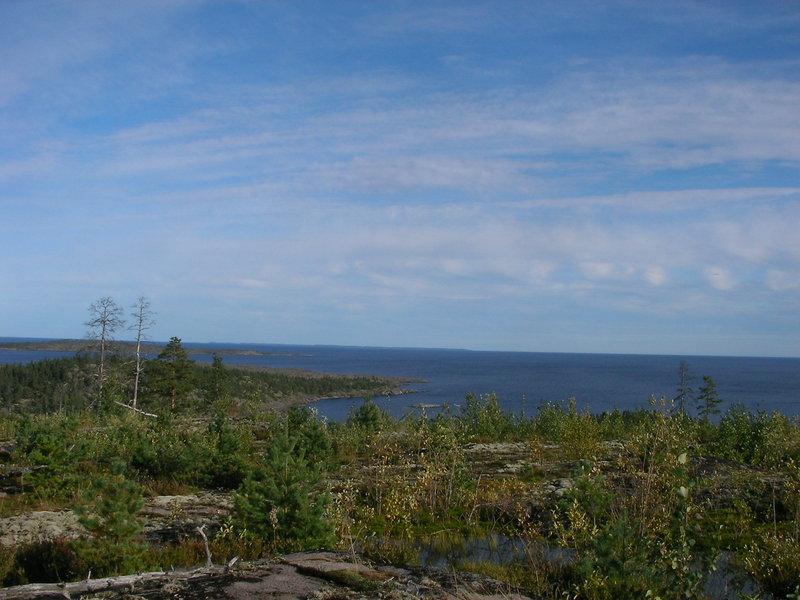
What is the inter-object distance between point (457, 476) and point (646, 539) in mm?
5003

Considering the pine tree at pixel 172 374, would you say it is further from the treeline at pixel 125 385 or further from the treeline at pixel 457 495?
the treeline at pixel 457 495

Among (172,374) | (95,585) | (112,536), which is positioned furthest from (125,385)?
(95,585)

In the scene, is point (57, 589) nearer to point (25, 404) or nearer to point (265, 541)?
point (265, 541)

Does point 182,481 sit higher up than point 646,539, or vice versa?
point 646,539

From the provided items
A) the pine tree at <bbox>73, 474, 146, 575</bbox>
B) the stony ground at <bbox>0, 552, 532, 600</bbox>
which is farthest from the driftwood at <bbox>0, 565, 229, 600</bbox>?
the pine tree at <bbox>73, 474, 146, 575</bbox>

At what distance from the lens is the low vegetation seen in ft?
19.3

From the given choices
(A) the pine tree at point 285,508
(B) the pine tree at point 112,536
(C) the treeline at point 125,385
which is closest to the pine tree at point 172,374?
(C) the treeline at point 125,385

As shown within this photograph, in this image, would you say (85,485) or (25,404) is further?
(25,404)

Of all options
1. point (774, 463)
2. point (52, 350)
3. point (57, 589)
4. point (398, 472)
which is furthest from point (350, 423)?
point (52, 350)

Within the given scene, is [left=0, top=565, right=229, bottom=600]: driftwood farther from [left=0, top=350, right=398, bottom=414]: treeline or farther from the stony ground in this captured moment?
[left=0, top=350, right=398, bottom=414]: treeline

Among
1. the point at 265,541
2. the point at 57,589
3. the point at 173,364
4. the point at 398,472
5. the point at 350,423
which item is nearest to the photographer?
the point at 57,589

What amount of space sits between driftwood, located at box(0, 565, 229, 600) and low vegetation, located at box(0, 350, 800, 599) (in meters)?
0.89

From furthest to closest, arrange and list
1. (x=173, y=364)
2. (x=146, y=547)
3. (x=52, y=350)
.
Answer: (x=52, y=350) → (x=173, y=364) → (x=146, y=547)

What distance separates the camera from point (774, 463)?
490 inches
